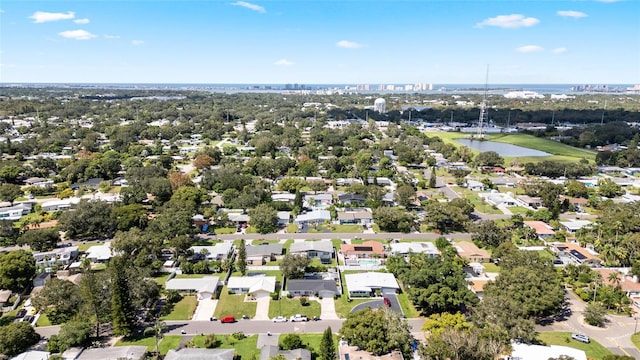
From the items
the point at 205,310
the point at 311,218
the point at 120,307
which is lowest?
the point at 205,310

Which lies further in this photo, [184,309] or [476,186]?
[476,186]

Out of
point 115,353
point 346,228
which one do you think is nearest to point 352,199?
point 346,228

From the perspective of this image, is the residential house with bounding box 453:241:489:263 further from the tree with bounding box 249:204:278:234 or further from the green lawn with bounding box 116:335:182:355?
the green lawn with bounding box 116:335:182:355

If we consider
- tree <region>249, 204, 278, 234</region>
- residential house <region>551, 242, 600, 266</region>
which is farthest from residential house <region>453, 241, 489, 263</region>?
tree <region>249, 204, 278, 234</region>

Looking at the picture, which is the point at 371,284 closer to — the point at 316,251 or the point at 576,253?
the point at 316,251

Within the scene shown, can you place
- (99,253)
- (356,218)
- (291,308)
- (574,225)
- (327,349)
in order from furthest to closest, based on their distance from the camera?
1. (356,218)
2. (574,225)
3. (99,253)
4. (291,308)
5. (327,349)

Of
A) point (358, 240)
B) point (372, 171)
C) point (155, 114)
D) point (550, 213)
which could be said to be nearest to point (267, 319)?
point (358, 240)

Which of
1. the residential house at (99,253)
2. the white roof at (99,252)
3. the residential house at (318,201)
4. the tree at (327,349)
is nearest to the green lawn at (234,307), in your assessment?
the tree at (327,349)
